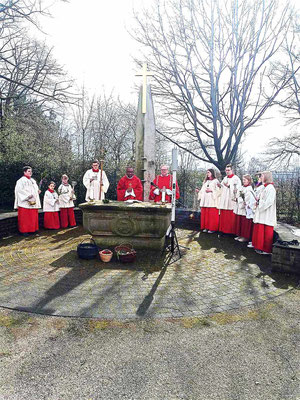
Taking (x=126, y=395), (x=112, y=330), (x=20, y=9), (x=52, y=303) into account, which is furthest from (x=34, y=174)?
(x=126, y=395)

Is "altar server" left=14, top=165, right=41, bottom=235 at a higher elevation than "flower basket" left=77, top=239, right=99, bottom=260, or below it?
higher

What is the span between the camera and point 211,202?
29.8 feet

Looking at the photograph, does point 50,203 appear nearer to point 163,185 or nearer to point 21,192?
point 21,192

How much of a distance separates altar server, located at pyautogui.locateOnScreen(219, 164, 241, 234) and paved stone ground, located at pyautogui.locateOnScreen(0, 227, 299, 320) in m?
1.68

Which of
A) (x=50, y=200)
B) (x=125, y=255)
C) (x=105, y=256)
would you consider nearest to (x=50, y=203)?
(x=50, y=200)

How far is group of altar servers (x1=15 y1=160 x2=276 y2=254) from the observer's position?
6602 millimetres

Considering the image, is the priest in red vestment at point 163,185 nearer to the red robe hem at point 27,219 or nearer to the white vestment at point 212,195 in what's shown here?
the white vestment at point 212,195

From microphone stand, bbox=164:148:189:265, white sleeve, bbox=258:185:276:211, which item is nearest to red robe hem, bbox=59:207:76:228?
microphone stand, bbox=164:148:189:265

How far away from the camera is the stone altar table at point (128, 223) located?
6.52m

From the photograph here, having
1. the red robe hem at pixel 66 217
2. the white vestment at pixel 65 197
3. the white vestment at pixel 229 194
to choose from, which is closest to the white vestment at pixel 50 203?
the white vestment at pixel 65 197

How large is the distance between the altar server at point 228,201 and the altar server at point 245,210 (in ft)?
0.99

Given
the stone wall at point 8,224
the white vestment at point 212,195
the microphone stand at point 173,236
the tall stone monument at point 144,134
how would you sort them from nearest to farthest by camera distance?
the microphone stand at point 173,236 → the stone wall at point 8,224 → the tall stone monument at point 144,134 → the white vestment at point 212,195

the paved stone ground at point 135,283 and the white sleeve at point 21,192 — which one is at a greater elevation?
the white sleeve at point 21,192

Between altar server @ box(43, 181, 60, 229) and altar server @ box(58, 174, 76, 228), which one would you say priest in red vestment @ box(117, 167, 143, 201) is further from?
altar server @ box(43, 181, 60, 229)
